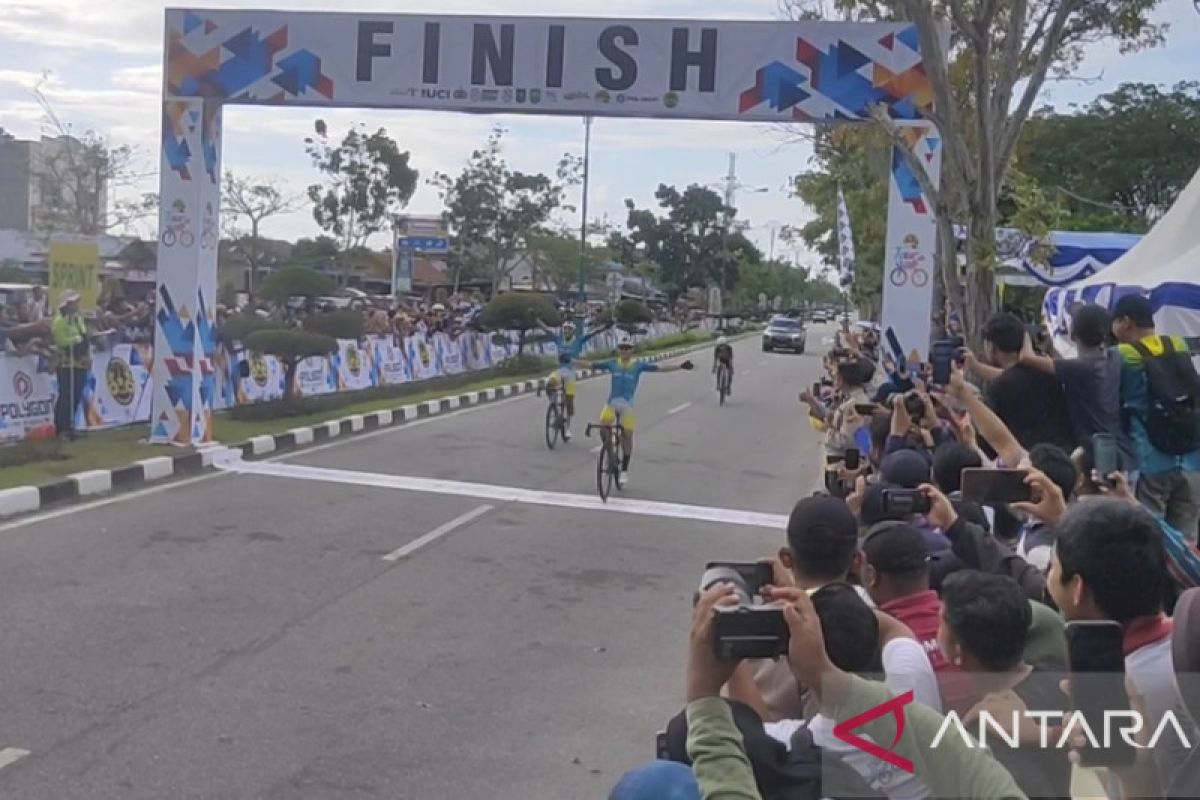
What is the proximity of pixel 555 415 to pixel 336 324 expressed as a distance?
545 centimetres

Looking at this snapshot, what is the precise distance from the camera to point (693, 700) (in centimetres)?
237

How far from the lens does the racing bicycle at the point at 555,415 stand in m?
17.2

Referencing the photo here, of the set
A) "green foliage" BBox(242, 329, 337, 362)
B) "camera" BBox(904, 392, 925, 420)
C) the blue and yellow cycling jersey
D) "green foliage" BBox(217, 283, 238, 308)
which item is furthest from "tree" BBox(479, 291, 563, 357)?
"camera" BBox(904, 392, 925, 420)

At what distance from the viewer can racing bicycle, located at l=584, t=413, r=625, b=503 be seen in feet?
42.4

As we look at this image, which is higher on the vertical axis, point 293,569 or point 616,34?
point 616,34

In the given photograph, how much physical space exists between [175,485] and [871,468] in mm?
7941

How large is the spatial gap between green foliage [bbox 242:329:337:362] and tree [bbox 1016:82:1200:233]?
2832 cm

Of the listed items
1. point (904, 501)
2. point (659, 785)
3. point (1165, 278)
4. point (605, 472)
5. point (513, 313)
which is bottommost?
point (605, 472)

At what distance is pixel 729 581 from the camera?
7.94ft

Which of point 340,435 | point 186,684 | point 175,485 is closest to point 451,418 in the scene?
point 340,435

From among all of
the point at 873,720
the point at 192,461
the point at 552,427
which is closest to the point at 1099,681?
the point at 873,720

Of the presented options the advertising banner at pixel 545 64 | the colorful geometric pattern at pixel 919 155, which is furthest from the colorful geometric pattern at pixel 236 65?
the colorful geometric pattern at pixel 919 155

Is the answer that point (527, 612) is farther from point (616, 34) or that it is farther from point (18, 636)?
point (616, 34)

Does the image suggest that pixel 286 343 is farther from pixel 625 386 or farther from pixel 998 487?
pixel 998 487
